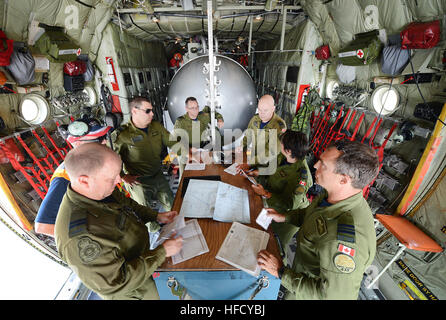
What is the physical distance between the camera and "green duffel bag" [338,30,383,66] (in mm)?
2767

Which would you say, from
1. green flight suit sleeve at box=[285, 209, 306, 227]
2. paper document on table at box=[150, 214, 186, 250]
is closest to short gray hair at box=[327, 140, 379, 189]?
green flight suit sleeve at box=[285, 209, 306, 227]

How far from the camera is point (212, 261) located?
1.39m

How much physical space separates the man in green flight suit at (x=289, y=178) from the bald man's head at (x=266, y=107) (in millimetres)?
1185

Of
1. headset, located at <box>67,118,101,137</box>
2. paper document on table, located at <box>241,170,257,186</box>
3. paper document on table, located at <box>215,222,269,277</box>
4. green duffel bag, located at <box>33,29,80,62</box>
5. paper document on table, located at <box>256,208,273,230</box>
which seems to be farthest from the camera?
green duffel bag, located at <box>33,29,80,62</box>

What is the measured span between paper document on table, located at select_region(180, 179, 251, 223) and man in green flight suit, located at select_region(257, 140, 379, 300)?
501 mm

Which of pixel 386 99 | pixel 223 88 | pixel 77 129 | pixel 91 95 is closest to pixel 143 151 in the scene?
pixel 77 129

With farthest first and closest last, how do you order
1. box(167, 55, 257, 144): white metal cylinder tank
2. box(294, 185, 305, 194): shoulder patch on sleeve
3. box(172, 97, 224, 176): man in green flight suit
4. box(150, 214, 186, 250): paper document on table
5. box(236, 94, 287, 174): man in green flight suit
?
box(167, 55, 257, 144): white metal cylinder tank → box(172, 97, 224, 176): man in green flight suit → box(236, 94, 287, 174): man in green flight suit → box(294, 185, 305, 194): shoulder patch on sleeve → box(150, 214, 186, 250): paper document on table

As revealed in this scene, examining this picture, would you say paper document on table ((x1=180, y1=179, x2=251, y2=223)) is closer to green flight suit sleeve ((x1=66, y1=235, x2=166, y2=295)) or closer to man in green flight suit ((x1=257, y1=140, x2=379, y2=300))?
man in green flight suit ((x1=257, y1=140, x2=379, y2=300))

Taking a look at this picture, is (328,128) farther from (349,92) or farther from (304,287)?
(304,287)

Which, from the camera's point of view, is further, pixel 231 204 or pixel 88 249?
pixel 231 204

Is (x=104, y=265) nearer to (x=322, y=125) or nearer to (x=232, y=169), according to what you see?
(x=232, y=169)

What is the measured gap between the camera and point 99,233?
45.6 inches

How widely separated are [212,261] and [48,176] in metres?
3.03

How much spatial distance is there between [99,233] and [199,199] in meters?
0.98
